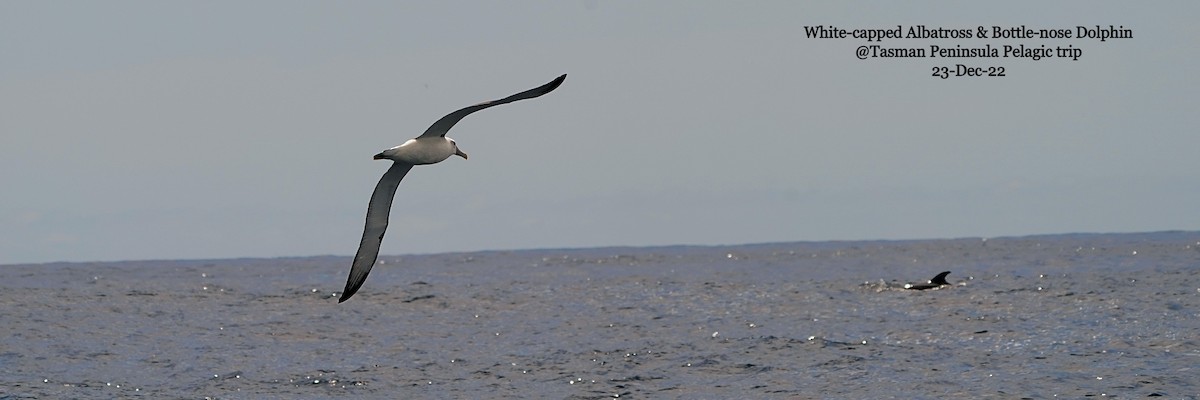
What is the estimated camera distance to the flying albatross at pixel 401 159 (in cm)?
1457

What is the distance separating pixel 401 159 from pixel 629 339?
14.9m

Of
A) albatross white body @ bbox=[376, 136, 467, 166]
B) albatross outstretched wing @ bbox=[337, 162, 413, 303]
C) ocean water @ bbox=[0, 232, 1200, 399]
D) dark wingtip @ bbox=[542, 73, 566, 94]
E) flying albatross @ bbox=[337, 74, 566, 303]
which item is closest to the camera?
dark wingtip @ bbox=[542, 73, 566, 94]

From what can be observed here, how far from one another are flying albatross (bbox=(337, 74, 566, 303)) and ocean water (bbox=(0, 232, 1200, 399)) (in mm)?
4439

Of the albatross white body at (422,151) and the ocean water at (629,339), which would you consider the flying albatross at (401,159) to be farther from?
the ocean water at (629,339)

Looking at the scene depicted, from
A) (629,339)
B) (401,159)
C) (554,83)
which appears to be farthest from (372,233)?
(629,339)

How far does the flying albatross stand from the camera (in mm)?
14572

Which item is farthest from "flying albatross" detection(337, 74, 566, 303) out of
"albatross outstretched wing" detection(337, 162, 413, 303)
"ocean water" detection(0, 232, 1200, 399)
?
"ocean water" detection(0, 232, 1200, 399)

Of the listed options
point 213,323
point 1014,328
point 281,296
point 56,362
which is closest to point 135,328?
point 213,323

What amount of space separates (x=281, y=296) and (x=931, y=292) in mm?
22620

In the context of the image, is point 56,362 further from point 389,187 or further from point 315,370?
point 389,187

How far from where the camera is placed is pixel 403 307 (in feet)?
145

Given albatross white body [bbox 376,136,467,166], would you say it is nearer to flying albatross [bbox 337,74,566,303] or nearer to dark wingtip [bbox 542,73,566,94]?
flying albatross [bbox 337,74,566,303]

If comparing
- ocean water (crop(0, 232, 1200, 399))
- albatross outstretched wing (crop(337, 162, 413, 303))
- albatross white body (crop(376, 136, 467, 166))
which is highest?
albatross white body (crop(376, 136, 467, 166))

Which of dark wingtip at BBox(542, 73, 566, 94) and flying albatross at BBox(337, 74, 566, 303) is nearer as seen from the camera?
dark wingtip at BBox(542, 73, 566, 94)
